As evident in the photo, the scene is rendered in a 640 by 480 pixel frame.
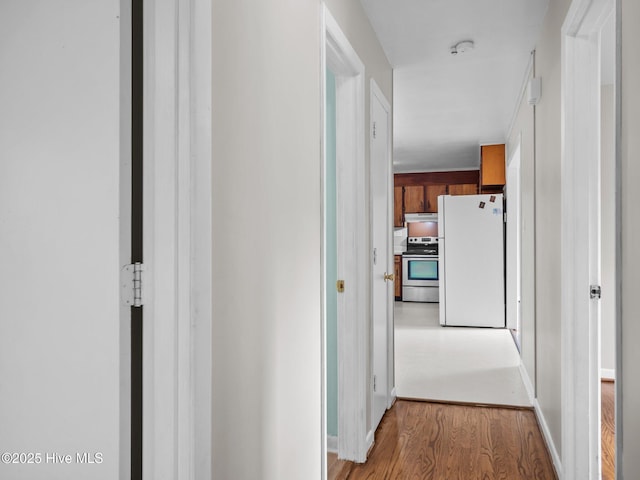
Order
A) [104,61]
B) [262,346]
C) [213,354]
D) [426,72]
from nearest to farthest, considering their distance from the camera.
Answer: [104,61] → [213,354] → [262,346] → [426,72]

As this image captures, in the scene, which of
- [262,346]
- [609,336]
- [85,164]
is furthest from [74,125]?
[609,336]

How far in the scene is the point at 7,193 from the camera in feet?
3.21

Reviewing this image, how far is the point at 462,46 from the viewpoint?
303cm

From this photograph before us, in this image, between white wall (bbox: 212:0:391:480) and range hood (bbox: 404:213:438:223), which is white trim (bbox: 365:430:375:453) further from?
range hood (bbox: 404:213:438:223)

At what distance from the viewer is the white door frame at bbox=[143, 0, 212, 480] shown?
36.8 inches

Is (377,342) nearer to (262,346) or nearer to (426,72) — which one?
(262,346)

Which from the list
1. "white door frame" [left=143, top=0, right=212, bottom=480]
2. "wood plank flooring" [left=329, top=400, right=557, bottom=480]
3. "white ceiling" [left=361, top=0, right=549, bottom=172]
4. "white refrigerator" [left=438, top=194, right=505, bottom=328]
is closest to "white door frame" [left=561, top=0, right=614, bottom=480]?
"wood plank flooring" [left=329, top=400, right=557, bottom=480]

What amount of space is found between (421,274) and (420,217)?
105 centimetres

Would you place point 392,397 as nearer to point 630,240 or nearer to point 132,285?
point 630,240

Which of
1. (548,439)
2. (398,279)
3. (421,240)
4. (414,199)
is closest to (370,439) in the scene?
(548,439)

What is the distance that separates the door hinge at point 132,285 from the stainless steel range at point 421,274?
729 centimetres

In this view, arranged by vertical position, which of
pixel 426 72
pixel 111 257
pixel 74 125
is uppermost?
pixel 426 72

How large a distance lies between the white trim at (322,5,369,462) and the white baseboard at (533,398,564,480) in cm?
95

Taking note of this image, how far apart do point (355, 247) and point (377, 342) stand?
0.74m
